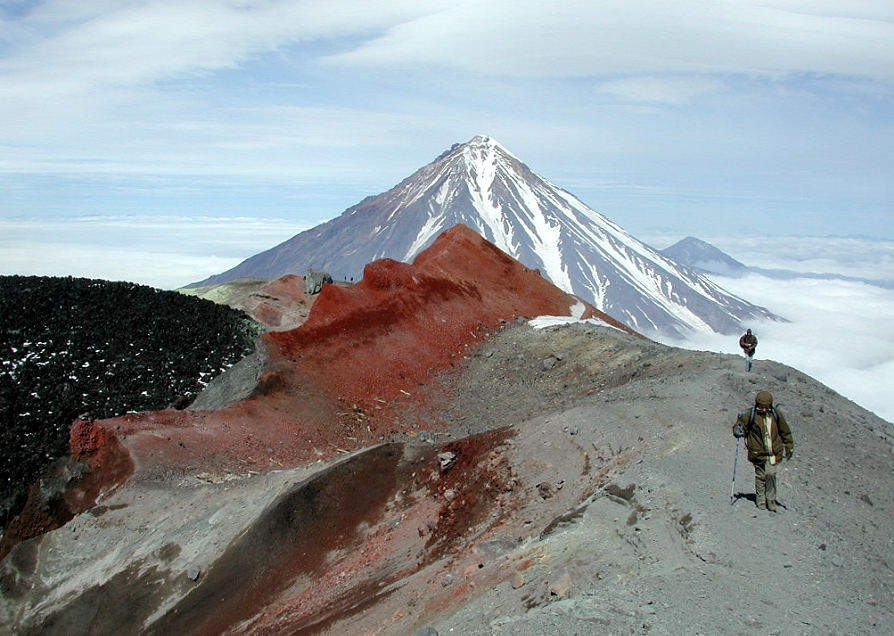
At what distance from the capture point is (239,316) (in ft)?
83.0

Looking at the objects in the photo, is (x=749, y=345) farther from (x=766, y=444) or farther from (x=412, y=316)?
(x=412, y=316)

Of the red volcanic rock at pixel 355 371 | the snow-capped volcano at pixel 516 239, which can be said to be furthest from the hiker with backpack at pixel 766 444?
the snow-capped volcano at pixel 516 239

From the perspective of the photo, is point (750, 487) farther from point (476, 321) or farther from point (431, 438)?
point (476, 321)

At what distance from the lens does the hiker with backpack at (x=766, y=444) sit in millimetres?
9359

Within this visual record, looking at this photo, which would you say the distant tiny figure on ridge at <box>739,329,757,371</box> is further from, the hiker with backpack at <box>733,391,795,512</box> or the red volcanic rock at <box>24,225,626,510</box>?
the red volcanic rock at <box>24,225,626,510</box>

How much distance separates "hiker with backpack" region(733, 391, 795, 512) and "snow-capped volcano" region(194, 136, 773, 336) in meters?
116

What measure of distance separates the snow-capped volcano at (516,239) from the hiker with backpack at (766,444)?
4584 inches

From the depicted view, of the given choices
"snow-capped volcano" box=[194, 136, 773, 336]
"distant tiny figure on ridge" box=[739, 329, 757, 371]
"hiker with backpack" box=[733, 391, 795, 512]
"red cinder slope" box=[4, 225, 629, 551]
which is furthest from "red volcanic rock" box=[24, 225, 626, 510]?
"snow-capped volcano" box=[194, 136, 773, 336]

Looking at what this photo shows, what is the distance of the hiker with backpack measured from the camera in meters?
9.36

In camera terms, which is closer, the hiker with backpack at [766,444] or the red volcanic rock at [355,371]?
the hiker with backpack at [766,444]

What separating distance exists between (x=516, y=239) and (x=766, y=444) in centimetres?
12443

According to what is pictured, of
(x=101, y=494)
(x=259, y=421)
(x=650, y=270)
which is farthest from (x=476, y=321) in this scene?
(x=650, y=270)

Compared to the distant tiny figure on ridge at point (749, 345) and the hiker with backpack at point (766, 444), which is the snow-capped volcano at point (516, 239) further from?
the hiker with backpack at point (766, 444)

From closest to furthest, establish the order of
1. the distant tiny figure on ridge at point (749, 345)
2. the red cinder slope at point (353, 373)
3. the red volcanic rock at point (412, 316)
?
the distant tiny figure on ridge at point (749, 345) < the red cinder slope at point (353, 373) < the red volcanic rock at point (412, 316)
